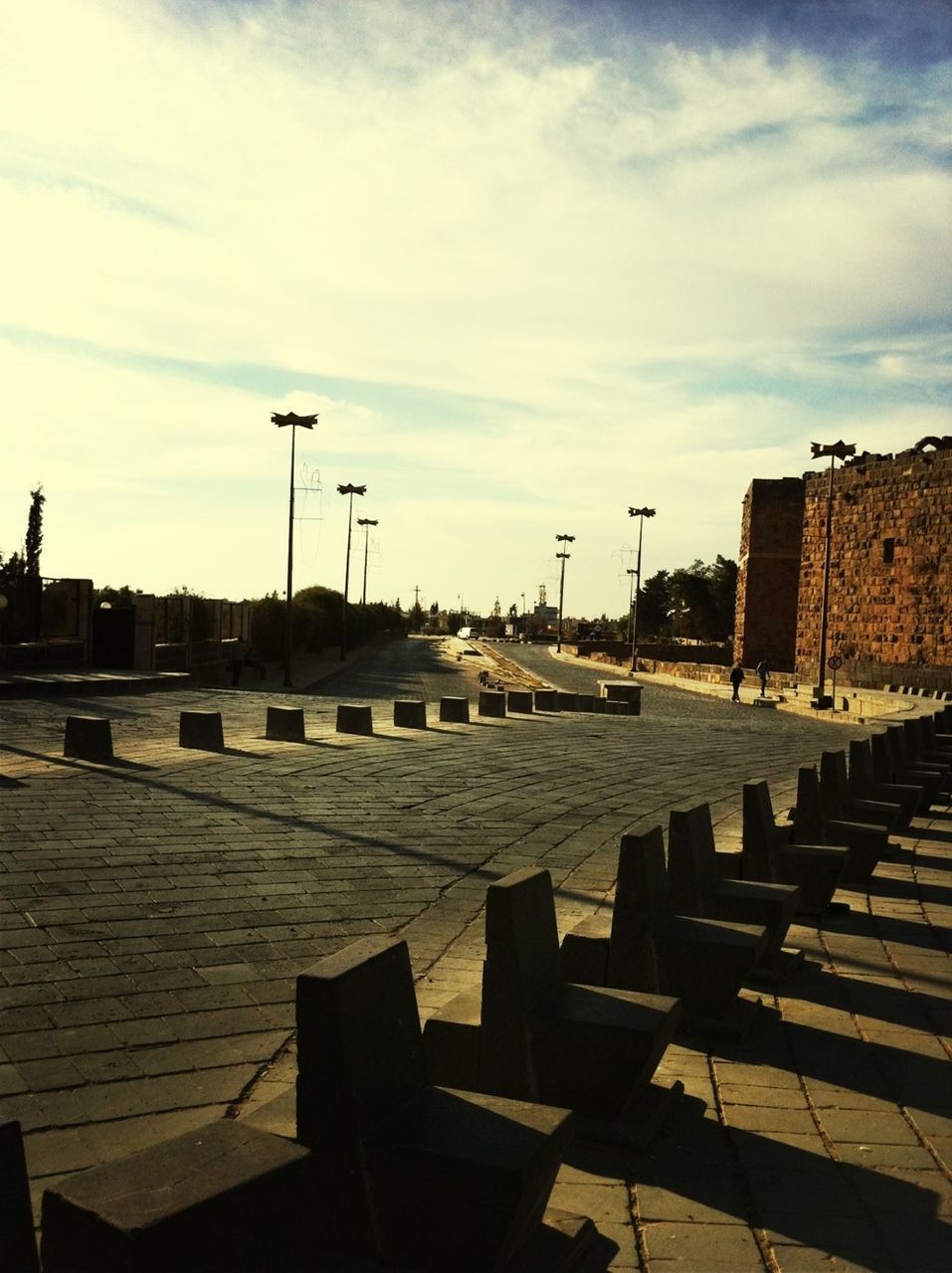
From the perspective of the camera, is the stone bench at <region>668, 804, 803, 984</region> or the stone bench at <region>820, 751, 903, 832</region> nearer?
the stone bench at <region>668, 804, 803, 984</region>

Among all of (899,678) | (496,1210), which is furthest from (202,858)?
(899,678)

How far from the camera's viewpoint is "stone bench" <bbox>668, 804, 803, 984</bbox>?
16.3 feet

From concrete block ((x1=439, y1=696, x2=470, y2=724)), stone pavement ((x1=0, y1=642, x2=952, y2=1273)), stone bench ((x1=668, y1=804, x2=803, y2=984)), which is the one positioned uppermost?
stone bench ((x1=668, y1=804, x2=803, y2=984))

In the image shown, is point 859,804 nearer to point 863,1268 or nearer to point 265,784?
point 265,784

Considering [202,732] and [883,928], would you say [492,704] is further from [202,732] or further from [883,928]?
[883,928]

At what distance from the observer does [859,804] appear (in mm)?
8055

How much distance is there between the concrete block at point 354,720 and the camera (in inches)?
603

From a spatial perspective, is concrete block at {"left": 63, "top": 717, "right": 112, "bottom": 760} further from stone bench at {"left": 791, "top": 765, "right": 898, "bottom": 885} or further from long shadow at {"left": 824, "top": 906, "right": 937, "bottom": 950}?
long shadow at {"left": 824, "top": 906, "right": 937, "bottom": 950}

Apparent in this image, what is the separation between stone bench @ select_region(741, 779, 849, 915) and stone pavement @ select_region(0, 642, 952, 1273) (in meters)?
0.22

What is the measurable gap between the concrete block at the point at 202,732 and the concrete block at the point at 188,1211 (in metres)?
10.5

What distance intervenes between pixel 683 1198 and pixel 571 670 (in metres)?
Result: 51.3

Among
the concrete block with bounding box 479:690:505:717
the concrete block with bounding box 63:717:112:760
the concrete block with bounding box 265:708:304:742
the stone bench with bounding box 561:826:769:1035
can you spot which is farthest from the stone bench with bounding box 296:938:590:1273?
the concrete block with bounding box 479:690:505:717

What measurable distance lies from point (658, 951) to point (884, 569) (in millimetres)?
38380

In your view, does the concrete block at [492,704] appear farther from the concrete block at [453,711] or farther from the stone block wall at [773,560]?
the stone block wall at [773,560]
